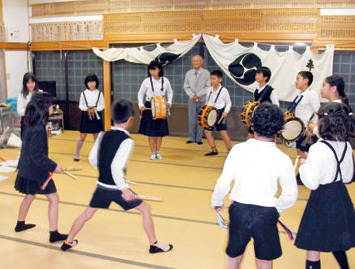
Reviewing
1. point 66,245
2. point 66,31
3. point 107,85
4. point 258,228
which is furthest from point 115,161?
point 66,31

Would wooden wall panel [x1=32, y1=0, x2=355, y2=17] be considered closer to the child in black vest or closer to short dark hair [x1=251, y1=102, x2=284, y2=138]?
the child in black vest

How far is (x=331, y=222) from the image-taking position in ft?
8.37

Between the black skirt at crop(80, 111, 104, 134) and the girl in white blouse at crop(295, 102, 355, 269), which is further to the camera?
the black skirt at crop(80, 111, 104, 134)

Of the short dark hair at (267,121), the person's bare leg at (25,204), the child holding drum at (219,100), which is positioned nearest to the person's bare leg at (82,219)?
the person's bare leg at (25,204)

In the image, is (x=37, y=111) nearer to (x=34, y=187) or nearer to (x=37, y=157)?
(x=37, y=157)

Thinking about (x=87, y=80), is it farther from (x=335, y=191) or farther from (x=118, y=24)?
(x=335, y=191)

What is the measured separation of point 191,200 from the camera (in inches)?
185

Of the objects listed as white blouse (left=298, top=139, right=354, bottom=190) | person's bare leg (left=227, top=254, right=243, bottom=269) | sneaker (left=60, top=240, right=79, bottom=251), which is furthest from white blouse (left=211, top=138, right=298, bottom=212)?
sneaker (left=60, top=240, right=79, bottom=251)

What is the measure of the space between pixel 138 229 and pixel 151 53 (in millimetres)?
5190

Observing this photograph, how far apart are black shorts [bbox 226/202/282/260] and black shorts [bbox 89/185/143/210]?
3.49 feet

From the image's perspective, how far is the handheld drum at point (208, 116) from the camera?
6.33 m

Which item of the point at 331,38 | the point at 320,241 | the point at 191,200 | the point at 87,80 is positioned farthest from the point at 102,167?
the point at 331,38

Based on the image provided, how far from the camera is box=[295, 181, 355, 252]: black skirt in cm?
256

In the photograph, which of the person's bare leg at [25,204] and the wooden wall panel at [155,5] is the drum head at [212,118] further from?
the person's bare leg at [25,204]
